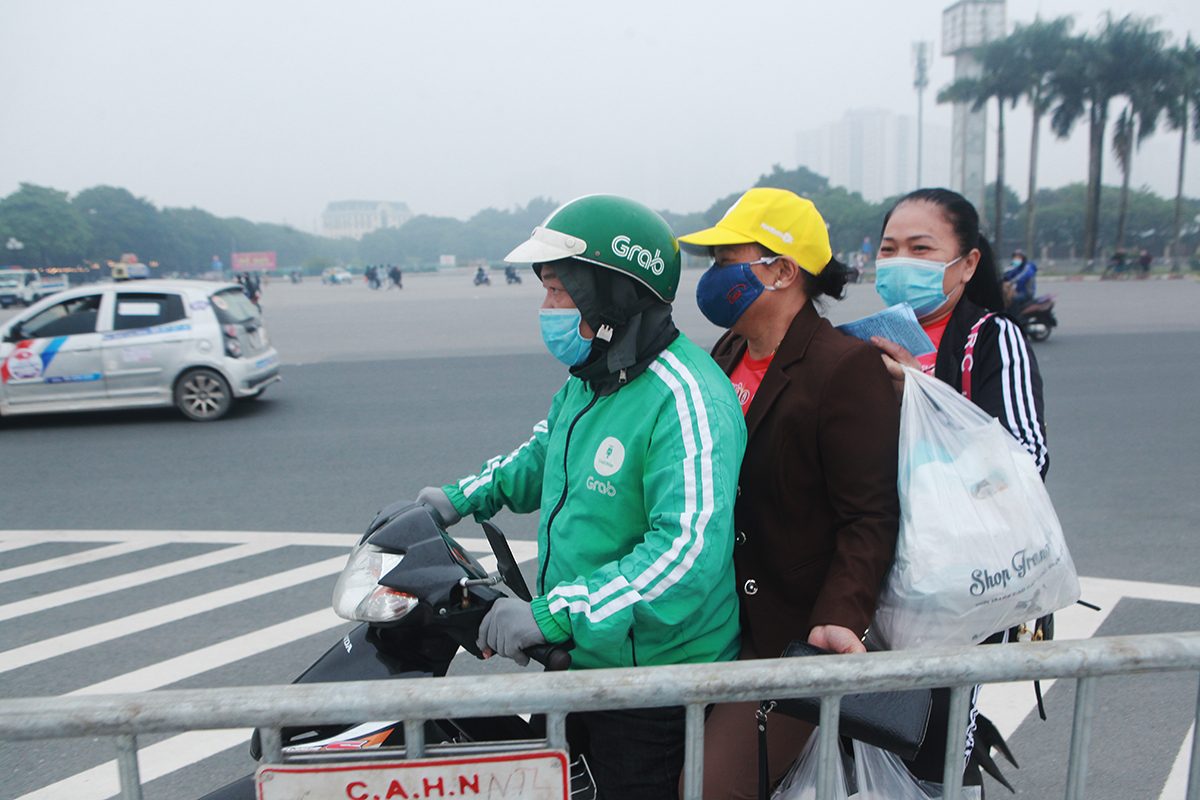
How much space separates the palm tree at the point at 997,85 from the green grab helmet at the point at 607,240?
51893mm

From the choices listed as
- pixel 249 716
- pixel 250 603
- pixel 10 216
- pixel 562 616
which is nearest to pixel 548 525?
pixel 562 616

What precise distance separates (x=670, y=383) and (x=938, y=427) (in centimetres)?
55

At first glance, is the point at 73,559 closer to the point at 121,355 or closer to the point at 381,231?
the point at 121,355

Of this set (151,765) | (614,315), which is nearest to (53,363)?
(151,765)

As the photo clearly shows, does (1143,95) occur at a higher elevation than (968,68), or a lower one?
lower

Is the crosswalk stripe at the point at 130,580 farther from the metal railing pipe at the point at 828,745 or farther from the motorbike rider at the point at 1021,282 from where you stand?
the motorbike rider at the point at 1021,282

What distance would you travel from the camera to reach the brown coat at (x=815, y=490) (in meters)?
A: 1.65

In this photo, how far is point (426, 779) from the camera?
1.27 meters

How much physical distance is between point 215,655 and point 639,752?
2.72m

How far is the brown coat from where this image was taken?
1651 millimetres

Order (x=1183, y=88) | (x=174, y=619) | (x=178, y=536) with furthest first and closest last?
(x=1183, y=88)
(x=178, y=536)
(x=174, y=619)

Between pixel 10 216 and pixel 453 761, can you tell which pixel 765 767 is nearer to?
pixel 453 761

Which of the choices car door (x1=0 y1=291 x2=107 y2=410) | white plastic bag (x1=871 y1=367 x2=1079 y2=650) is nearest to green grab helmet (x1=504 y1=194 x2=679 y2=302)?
white plastic bag (x1=871 y1=367 x2=1079 y2=650)

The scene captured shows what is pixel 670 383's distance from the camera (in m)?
1.63
